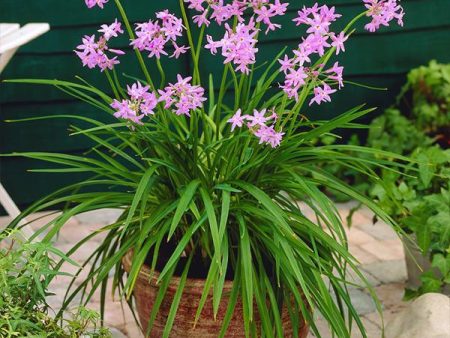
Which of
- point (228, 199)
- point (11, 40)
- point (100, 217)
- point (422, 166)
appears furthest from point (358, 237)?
point (228, 199)

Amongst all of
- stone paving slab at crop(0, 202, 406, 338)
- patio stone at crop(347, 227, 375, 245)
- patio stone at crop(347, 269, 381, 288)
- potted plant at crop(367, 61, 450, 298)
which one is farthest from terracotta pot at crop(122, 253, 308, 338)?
patio stone at crop(347, 227, 375, 245)

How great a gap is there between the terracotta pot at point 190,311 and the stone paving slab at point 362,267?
14.4 inches

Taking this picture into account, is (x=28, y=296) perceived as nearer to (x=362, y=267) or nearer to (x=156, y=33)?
(x=156, y=33)

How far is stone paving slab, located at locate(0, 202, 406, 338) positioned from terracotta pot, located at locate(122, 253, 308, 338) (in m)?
0.37

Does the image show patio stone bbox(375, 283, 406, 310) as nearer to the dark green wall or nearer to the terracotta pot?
the terracotta pot

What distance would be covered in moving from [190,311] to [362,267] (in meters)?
1.41

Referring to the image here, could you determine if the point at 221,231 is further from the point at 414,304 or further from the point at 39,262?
the point at 414,304

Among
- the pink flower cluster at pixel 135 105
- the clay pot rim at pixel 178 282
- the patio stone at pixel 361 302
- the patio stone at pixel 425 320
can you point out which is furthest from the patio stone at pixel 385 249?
the pink flower cluster at pixel 135 105

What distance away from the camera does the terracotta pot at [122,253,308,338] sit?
8.10ft

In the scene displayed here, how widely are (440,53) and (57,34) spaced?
6.52ft

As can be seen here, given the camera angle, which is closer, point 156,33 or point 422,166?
point 156,33

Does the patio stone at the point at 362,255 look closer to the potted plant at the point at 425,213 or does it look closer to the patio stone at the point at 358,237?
the patio stone at the point at 358,237

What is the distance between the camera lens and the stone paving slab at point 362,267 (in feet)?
10.6

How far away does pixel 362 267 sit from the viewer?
3752 millimetres
